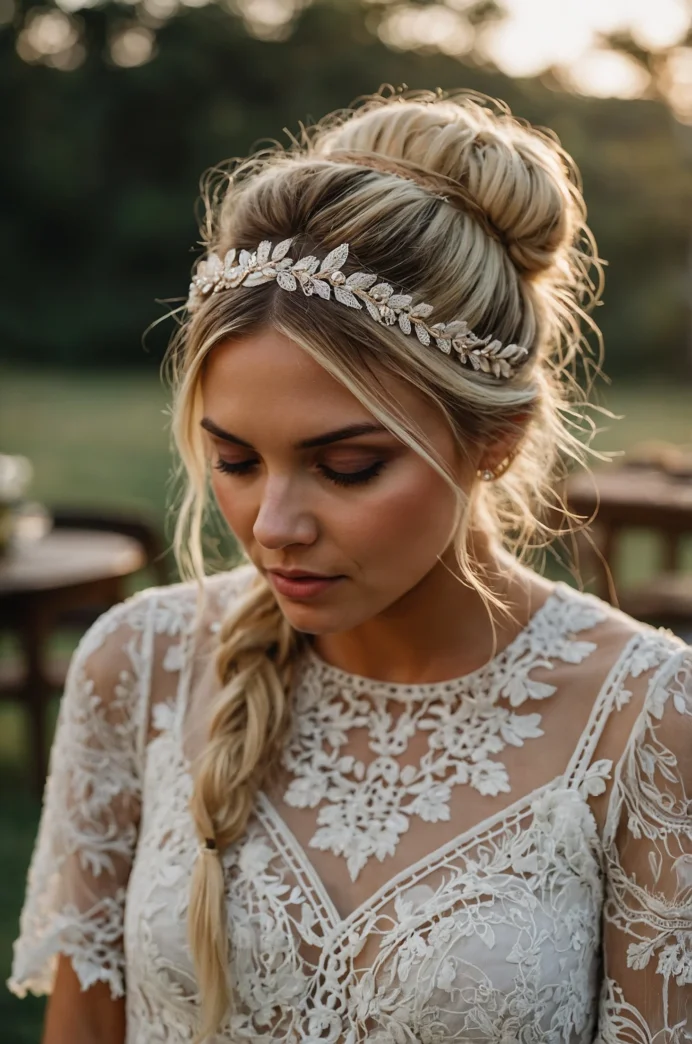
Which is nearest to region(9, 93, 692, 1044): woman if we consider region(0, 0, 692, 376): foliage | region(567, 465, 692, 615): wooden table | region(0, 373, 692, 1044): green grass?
region(567, 465, 692, 615): wooden table

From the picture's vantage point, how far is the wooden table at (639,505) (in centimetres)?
564

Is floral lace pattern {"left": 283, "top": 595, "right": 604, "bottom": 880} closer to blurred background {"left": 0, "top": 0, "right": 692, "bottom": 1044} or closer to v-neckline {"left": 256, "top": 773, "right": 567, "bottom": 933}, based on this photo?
v-neckline {"left": 256, "top": 773, "right": 567, "bottom": 933}

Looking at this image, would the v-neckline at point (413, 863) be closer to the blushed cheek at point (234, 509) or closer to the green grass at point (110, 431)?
the blushed cheek at point (234, 509)

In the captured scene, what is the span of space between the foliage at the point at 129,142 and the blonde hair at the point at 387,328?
17.1 m

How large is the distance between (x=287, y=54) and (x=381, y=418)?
20181 mm

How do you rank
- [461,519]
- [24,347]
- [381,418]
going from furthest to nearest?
[24,347] < [461,519] < [381,418]

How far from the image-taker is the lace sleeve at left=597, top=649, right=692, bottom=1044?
160 cm

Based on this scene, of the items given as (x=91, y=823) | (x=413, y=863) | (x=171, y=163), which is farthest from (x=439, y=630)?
(x=171, y=163)

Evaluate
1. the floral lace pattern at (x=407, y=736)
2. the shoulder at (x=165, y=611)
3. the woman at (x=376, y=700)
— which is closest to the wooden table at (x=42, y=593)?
the shoulder at (x=165, y=611)

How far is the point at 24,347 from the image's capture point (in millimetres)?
19547

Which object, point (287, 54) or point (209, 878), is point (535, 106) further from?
point (209, 878)

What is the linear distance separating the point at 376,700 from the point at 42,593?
313 centimetres

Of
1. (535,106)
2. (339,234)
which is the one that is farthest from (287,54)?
(339,234)

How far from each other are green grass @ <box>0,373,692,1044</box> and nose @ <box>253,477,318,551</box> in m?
6.50
